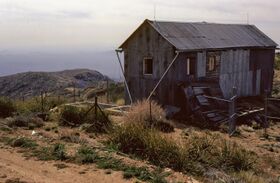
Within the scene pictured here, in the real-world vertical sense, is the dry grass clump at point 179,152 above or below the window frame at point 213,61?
below

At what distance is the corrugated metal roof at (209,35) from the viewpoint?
→ 21.5 meters

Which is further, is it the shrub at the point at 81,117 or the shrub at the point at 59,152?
the shrub at the point at 81,117

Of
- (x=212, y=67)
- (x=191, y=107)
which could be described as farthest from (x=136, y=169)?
(x=212, y=67)

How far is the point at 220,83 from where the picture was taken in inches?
925

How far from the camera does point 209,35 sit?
23.9 meters

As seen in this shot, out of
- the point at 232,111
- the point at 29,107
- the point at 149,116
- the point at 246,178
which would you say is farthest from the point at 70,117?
the point at 246,178

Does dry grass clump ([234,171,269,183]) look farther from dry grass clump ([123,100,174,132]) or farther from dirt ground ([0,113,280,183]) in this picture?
dry grass clump ([123,100,174,132])

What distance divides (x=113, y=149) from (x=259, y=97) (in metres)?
17.8

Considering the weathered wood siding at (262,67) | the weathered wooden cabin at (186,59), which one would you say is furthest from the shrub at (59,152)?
the weathered wood siding at (262,67)

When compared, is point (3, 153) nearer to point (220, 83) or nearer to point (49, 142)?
point (49, 142)

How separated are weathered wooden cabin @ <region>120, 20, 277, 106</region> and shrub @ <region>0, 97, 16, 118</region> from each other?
6707 mm

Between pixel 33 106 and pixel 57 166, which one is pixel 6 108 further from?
pixel 57 166

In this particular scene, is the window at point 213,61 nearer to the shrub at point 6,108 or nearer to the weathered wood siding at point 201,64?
the weathered wood siding at point 201,64

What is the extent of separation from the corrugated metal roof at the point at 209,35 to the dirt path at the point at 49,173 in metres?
11.6
